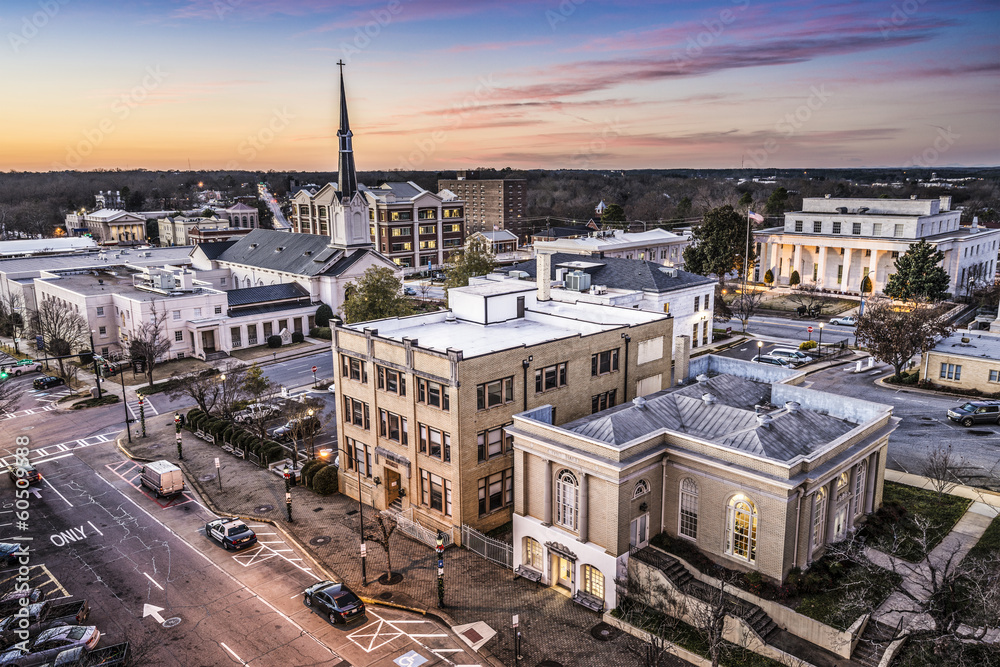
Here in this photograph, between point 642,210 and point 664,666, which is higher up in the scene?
point 642,210

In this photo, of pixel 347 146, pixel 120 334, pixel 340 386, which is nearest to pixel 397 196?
pixel 347 146

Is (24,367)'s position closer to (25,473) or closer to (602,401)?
(25,473)

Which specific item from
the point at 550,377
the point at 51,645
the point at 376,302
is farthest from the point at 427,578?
the point at 376,302

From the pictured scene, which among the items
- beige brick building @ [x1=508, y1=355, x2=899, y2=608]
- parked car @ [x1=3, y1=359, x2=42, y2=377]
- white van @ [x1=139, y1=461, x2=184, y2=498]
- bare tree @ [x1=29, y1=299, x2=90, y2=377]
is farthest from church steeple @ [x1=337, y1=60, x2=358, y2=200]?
beige brick building @ [x1=508, y1=355, x2=899, y2=608]

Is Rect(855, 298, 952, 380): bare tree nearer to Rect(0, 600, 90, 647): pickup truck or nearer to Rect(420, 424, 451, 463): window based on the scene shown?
Rect(420, 424, 451, 463): window

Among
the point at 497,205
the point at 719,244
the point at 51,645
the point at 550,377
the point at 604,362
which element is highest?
the point at 497,205

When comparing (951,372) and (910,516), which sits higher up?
(951,372)

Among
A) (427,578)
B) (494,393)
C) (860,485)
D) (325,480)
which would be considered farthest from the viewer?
(325,480)

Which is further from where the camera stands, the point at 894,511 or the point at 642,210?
the point at 642,210

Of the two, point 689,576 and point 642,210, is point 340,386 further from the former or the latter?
point 642,210
